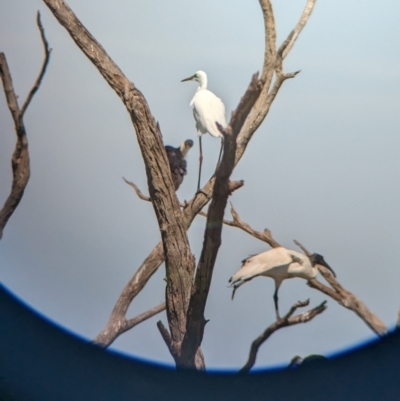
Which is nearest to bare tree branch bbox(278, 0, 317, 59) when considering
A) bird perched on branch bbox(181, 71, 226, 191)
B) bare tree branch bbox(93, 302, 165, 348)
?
bird perched on branch bbox(181, 71, 226, 191)

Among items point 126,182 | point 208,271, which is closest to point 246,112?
point 208,271

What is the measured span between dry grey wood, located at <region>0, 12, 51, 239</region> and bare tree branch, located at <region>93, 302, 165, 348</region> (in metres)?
0.72

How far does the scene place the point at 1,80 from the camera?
8.63 feet

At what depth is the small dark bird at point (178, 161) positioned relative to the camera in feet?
9.41

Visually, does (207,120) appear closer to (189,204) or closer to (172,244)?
(189,204)

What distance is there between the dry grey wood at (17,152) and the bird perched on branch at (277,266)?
3.81 ft

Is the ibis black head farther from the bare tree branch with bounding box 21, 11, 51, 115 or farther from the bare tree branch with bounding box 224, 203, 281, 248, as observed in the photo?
the bare tree branch with bounding box 21, 11, 51, 115

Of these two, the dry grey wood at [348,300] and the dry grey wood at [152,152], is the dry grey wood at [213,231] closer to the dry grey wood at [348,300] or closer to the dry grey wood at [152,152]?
the dry grey wood at [152,152]

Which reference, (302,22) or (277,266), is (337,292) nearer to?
(277,266)

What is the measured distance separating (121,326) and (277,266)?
2.92 feet

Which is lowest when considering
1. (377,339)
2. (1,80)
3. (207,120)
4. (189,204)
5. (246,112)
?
(377,339)

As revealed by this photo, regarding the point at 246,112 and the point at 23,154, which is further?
the point at 23,154

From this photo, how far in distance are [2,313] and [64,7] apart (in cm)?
137

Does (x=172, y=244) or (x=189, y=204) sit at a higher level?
(x=189, y=204)
